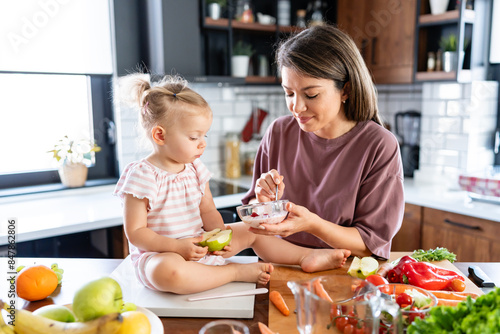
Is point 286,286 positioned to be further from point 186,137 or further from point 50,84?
point 50,84

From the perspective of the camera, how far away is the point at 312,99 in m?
1.45

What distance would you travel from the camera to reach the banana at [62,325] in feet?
2.31

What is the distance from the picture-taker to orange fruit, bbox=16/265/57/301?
43.7 inches

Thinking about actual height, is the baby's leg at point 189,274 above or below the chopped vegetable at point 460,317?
below

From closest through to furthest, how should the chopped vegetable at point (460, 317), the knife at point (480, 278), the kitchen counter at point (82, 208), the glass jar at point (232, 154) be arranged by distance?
1. the chopped vegetable at point (460, 317)
2. the knife at point (480, 278)
3. the kitchen counter at point (82, 208)
4. the glass jar at point (232, 154)

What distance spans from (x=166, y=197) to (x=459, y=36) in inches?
83.8

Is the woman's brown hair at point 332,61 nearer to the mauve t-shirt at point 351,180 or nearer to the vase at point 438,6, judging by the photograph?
the mauve t-shirt at point 351,180

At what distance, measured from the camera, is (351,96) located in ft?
5.03

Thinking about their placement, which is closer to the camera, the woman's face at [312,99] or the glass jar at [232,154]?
the woman's face at [312,99]

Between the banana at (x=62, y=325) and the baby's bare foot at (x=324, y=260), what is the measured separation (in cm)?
71

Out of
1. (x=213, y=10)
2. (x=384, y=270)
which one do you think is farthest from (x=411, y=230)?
(x=213, y=10)

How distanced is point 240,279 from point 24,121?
6.61 ft

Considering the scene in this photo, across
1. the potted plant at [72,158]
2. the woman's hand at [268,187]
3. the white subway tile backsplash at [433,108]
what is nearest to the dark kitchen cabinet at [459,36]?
the white subway tile backsplash at [433,108]

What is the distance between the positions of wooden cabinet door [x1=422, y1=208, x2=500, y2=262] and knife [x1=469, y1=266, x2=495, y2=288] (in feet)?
3.79
